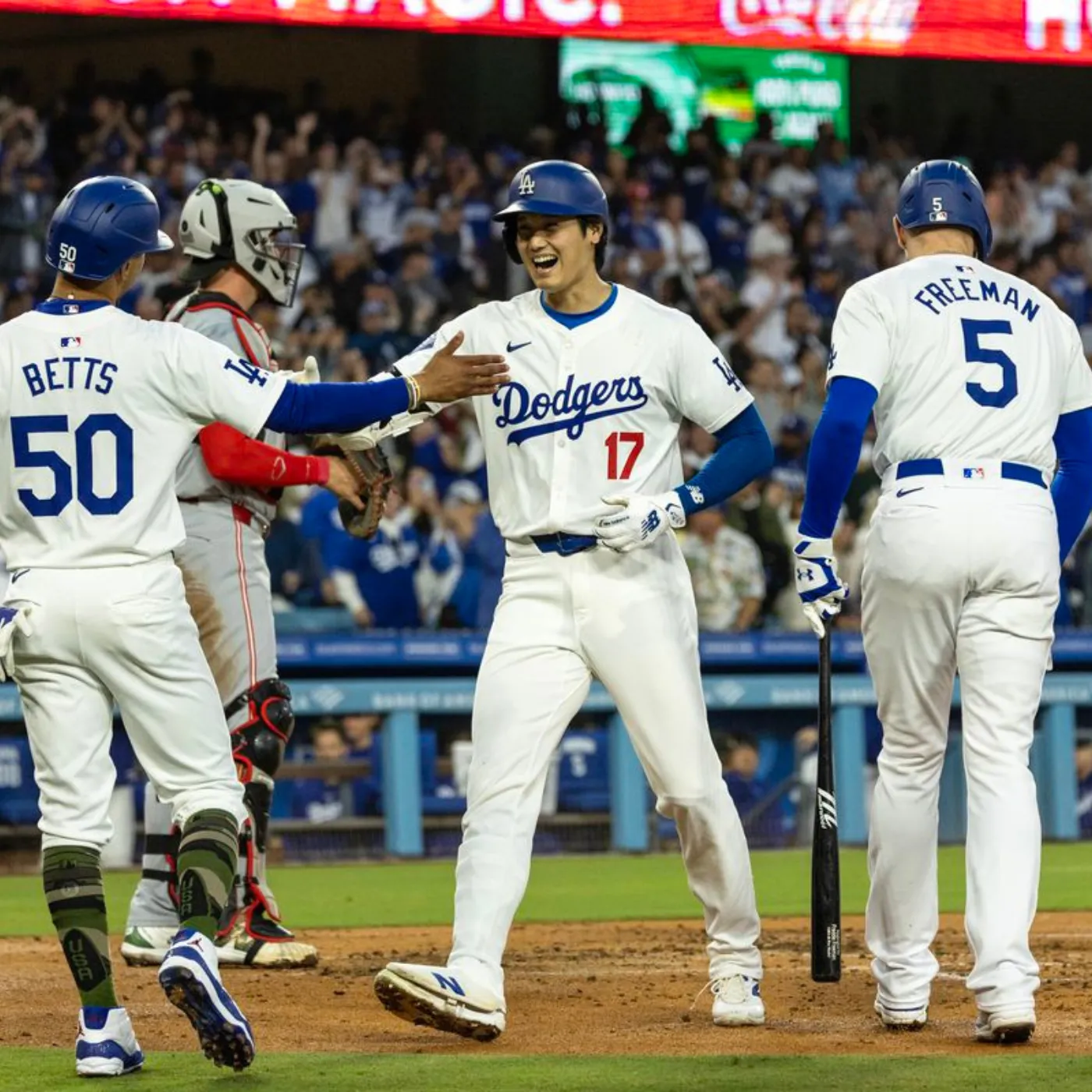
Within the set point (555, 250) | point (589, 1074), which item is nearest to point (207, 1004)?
point (589, 1074)

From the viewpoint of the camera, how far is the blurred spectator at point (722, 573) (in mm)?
13195

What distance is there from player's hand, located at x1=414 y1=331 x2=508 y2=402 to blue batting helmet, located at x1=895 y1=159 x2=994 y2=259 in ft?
3.88

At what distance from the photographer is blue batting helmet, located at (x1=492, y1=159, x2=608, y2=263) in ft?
17.7

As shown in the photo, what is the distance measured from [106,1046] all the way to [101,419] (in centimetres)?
138

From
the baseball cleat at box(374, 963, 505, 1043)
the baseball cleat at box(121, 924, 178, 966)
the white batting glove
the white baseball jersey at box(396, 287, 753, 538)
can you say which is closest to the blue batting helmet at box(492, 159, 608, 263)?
the white baseball jersey at box(396, 287, 753, 538)

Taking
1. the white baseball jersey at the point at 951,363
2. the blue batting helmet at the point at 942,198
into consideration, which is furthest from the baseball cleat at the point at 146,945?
the blue batting helmet at the point at 942,198

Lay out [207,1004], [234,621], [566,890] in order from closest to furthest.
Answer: [207,1004], [234,621], [566,890]

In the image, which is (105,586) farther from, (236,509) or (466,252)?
(466,252)

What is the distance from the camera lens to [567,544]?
534cm

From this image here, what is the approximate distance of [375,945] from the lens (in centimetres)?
764

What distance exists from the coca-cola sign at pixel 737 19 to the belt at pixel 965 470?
10.8m

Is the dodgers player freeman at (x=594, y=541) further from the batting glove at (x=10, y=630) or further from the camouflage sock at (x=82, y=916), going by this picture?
the batting glove at (x=10, y=630)

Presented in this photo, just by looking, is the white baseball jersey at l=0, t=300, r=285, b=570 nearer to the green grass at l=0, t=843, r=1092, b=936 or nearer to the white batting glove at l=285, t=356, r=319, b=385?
the white batting glove at l=285, t=356, r=319, b=385

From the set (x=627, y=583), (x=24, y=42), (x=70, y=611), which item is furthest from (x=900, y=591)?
(x=24, y=42)
